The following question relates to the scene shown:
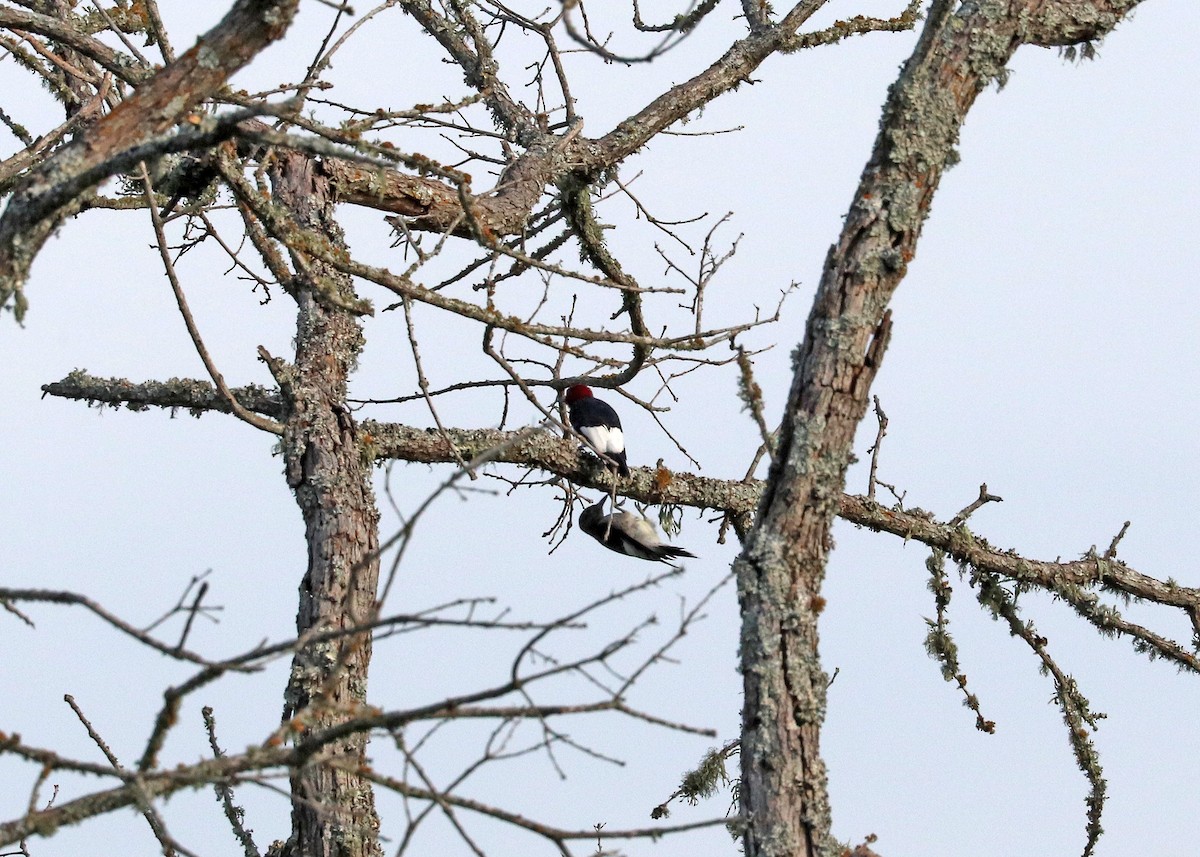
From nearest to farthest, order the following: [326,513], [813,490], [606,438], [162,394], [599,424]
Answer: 1. [813,490]
2. [326,513]
3. [162,394]
4. [606,438]
5. [599,424]

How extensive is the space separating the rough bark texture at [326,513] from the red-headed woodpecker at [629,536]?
1.97m

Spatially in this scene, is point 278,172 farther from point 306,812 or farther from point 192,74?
point 306,812

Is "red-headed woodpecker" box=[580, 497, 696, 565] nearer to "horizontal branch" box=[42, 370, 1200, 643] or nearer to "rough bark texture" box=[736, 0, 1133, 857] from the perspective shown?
"horizontal branch" box=[42, 370, 1200, 643]

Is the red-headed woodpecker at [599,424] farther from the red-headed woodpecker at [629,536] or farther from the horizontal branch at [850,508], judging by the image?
the red-headed woodpecker at [629,536]

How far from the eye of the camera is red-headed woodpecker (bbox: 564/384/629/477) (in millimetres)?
5691

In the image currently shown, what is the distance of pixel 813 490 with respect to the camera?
289 centimetres

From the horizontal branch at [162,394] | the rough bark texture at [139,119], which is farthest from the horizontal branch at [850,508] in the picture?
the rough bark texture at [139,119]

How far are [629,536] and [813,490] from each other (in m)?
3.65

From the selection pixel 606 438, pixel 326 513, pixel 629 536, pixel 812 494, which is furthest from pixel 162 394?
pixel 812 494

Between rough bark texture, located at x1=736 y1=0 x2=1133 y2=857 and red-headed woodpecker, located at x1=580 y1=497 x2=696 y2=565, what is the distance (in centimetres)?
324

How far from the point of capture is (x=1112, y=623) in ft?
17.0

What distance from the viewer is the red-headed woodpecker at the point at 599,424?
5691 millimetres

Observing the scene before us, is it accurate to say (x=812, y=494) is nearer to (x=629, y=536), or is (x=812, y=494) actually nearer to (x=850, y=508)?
(x=850, y=508)

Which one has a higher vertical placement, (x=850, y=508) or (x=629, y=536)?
(x=629, y=536)
